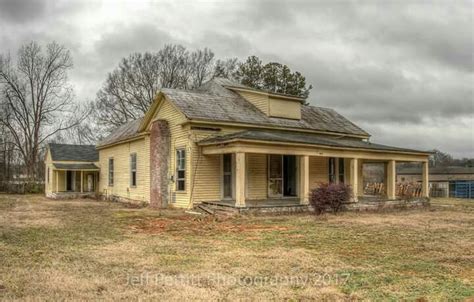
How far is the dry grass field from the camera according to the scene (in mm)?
5477

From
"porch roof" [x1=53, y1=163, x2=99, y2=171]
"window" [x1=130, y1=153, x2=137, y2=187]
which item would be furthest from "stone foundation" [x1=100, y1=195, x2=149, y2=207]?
"porch roof" [x1=53, y1=163, x2=99, y2=171]

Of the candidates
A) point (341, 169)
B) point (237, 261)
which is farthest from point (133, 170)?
point (237, 261)

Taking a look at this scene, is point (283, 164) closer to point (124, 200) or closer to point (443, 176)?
point (124, 200)

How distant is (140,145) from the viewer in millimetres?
21766

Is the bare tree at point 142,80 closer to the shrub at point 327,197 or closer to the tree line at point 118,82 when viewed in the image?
the tree line at point 118,82

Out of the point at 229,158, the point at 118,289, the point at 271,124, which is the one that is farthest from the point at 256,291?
the point at 271,124

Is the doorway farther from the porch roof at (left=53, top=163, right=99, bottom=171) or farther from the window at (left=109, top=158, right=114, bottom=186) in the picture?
the porch roof at (left=53, top=163, right=99, bottom=171)

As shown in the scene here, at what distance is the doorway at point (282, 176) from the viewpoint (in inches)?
749

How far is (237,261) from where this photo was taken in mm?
7285

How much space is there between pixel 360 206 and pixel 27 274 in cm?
1415

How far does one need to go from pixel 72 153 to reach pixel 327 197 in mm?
22389

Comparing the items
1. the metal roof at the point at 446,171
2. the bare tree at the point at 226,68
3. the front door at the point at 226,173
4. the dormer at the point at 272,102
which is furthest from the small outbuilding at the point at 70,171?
the metal roof at the point at 446,171

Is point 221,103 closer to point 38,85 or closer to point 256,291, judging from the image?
point 256,291

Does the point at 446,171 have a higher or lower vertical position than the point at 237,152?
lower
